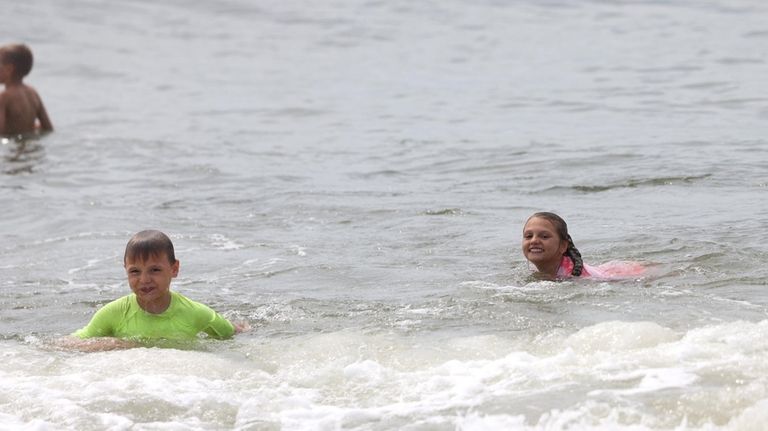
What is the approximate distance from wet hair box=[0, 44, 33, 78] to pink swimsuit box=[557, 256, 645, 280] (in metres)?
8.98

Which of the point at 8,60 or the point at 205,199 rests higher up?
the point at 8,60

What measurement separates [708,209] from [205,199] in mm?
4435

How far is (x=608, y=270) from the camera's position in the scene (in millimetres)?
8617

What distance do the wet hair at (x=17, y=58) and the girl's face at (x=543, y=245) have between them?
8.77 meters

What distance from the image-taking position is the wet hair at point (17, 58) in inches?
614

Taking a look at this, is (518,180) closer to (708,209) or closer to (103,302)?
(708,209)

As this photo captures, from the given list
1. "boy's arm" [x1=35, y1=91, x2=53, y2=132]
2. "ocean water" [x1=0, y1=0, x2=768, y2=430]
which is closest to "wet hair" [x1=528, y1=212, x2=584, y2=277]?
"ocean water" [x1=0, y1=0, x2=768, y2=430]

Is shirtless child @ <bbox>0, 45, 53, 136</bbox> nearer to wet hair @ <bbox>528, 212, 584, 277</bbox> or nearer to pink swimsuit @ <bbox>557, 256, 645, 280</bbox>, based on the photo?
wet hair @ <bbox>528, 212, 584, 277</bbox>

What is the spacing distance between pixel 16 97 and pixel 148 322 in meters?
9.12

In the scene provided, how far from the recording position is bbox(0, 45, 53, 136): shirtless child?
15625 millimetres

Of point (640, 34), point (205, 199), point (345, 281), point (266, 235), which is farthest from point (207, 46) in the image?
point (345, 281)

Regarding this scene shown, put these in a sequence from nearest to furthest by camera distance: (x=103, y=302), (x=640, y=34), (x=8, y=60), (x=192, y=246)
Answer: (x=103, y=302) → (x=192, y=246) → (x=8, y=60) → (x=640, y=34)

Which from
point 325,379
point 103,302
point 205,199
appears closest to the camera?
point 325,379

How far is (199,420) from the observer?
6.04m
